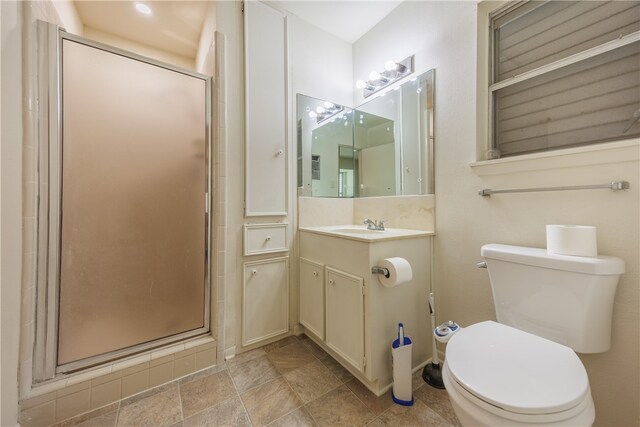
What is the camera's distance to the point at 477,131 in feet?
4.40

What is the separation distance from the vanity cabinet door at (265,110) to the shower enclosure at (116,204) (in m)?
0.28

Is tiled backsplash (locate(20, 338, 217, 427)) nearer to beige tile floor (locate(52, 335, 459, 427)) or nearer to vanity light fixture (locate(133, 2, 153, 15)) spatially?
beige tile floor (locate(52, 335, 459, 427))

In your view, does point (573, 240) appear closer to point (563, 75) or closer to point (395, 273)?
point (395, 273)

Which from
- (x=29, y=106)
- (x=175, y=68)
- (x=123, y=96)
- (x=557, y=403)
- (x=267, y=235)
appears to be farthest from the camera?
(x=267, y=235)

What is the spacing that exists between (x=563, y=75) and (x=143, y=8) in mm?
2708

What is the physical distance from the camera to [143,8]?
70.6 inches

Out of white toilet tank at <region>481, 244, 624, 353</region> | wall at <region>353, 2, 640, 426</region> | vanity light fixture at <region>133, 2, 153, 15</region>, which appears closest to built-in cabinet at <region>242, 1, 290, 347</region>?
vanity light fixture at <region>133, 2, 153, 15</region>

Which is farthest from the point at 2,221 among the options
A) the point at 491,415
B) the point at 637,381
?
the point at 637,381

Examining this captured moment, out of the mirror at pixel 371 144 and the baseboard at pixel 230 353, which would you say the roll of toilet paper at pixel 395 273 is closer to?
the mirror at pixel 371 144

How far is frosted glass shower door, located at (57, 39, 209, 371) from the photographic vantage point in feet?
3.97

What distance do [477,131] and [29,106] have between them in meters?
2.20

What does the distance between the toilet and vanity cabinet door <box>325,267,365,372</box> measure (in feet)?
1.54

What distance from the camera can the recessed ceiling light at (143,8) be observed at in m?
1.77

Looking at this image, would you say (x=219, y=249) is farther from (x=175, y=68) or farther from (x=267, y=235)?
(x=175, y=68)
